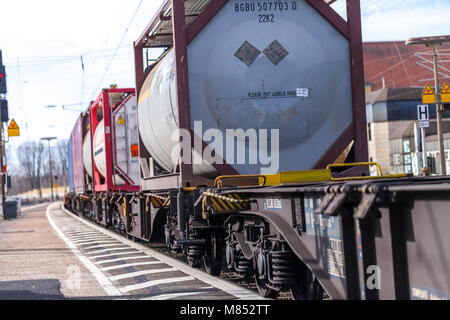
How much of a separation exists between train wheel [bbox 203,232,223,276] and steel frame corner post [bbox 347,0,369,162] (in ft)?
7.94

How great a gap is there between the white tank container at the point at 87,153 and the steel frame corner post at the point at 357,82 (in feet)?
48.1

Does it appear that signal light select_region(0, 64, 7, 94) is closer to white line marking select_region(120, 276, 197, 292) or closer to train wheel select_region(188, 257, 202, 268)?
train wheel select_region(188, 257, 202, 268)

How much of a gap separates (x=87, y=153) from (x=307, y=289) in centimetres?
1782

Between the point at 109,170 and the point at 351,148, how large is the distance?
995 cm

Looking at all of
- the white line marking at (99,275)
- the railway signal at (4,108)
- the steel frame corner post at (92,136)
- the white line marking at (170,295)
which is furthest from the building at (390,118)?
the white line marking at (170,295)

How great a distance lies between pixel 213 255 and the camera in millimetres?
9633

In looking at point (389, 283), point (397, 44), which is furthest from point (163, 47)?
point (397, 44)

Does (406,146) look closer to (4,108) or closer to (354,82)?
(4,108)

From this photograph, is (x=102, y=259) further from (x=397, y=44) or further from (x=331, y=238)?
(x=397, y=44)

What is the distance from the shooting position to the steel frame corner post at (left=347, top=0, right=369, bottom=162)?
910 centimetres

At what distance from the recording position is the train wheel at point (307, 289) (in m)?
6.31

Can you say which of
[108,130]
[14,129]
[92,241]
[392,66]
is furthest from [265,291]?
[392,66]
